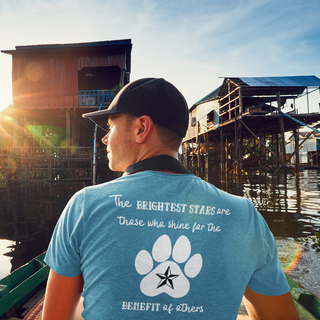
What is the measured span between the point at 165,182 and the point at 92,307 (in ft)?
1.84

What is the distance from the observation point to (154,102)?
115 cm

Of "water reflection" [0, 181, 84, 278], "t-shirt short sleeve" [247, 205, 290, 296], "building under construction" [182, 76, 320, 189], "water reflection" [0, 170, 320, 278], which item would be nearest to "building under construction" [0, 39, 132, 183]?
"water reflection" [0, 181, 84, 278]

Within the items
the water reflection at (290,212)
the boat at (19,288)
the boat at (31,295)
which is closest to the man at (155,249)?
the boat at (31,295)

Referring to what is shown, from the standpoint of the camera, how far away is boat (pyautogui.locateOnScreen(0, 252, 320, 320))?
237 cm

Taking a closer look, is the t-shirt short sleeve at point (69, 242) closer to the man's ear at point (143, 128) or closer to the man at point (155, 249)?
the man at point (155, 249)

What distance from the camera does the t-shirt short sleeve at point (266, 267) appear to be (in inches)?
39.9

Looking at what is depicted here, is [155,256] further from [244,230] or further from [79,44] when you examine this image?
[79,44]

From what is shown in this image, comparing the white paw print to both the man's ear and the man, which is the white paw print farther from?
the man's ear

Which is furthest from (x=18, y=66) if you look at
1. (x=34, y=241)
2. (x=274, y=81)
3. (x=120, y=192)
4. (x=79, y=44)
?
(x=120, y=192)

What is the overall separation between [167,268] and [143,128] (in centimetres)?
64

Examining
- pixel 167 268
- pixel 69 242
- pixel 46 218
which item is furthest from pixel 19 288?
pixel 46 218

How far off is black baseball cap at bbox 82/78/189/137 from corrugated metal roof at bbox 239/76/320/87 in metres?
16.7

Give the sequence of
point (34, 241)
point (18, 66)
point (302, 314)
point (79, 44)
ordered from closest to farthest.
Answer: point (302, 314) < point (34, 241) < point (79, 44) < point (18, 66)

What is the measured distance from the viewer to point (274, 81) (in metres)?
16.8
